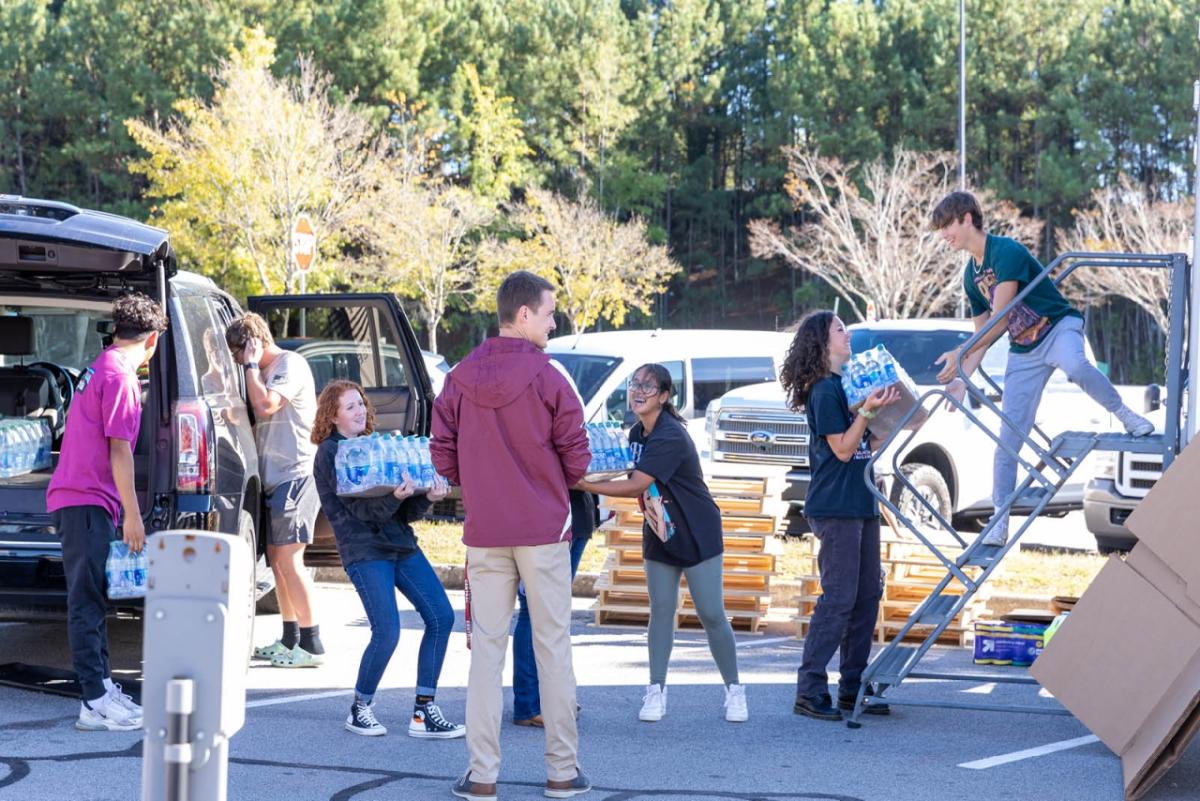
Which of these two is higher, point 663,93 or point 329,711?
point 663,93

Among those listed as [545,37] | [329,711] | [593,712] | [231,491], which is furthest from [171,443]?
[545,37]

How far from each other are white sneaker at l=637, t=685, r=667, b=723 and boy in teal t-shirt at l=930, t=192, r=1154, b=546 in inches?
70.1

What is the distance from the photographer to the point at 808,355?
6953 millimetres

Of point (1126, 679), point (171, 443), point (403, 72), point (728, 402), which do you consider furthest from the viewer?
point (403, 72)

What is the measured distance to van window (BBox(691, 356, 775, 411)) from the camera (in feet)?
48.3

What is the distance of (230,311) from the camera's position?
848 cm

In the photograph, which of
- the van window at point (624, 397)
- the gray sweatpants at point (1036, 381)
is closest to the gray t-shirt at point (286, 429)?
the gray sweatpants at point (1036, 381)

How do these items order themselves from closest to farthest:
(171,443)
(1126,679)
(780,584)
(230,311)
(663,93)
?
(1126,679) → (171,443) → (230,311) → (780,584) → (663,93)

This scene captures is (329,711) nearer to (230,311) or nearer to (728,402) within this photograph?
(230,311)

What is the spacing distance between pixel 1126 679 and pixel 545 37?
51.4 metres

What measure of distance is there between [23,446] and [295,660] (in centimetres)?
186

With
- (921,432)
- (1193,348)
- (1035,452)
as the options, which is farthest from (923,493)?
(1193,348)

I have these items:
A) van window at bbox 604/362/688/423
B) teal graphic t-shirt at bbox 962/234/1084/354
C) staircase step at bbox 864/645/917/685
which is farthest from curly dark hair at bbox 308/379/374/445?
van window at bbox 604/362/688/423

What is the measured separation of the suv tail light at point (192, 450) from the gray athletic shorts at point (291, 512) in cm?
107
